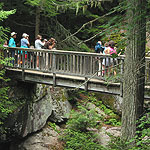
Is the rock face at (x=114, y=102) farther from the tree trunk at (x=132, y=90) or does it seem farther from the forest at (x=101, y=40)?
the tree trunk at (x=132, y=90)

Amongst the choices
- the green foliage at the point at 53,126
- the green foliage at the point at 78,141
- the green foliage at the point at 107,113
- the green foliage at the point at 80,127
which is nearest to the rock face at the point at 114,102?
the green foliage at the point at 107,113

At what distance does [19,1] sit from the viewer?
1454cm

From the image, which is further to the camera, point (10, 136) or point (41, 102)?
point (41, 102)

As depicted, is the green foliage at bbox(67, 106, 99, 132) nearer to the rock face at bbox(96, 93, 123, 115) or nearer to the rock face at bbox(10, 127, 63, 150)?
the rock face at bbox(10, 127, 63, 150)

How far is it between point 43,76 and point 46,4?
4.43m

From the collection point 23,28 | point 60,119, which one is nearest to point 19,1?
point 23,28

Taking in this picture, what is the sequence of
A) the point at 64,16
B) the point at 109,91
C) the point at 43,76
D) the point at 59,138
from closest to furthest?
the point at 109,91 → the point at 43,76 → the point at 59,138 → the point at 64,16

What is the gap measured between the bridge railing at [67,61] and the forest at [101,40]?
29.3 inches

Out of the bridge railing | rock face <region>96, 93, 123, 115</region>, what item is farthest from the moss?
the bridge railing

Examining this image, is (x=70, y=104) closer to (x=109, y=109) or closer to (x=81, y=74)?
(x=109, y=109)

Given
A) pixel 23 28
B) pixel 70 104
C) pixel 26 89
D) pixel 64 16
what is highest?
pixel 64 16

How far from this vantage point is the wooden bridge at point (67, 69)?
8.68 m

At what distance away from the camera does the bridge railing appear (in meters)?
8.82

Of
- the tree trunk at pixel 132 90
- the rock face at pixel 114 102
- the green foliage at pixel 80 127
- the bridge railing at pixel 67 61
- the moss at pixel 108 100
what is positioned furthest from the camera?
the moss at pixel 108 100
